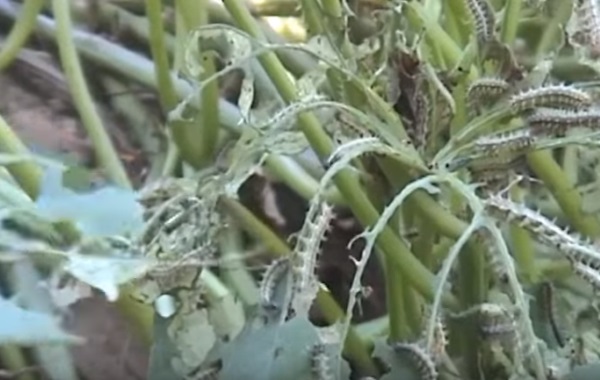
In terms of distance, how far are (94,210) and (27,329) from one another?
85 millimetres

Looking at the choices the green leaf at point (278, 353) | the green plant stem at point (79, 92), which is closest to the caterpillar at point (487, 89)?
the green leaf at point (278, 353)

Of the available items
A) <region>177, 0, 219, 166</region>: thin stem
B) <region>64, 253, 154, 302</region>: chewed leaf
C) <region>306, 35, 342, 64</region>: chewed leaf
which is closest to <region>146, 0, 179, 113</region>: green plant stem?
<region>177, 0, 219, 166</region>: thin stem

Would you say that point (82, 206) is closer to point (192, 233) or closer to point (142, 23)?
Result: point (192, 233)

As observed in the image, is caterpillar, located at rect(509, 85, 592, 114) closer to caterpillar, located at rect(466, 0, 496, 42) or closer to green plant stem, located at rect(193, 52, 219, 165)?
caterpillar, located at rect(466, 0, 496, 42)

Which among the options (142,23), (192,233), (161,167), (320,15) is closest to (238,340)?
(192,233)

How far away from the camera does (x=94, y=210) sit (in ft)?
1.52

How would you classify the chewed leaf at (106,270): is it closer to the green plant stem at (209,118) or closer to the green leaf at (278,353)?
the green leaf at (278,353)

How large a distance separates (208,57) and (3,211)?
0.19 m

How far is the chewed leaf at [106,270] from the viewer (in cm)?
42

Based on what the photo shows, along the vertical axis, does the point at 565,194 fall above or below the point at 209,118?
below

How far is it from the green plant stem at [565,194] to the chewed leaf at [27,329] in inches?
10.3

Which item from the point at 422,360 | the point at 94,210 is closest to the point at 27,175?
the point at 94,210

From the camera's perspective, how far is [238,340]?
486 millimetres

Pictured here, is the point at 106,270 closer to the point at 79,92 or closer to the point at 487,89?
the point at 487,89
